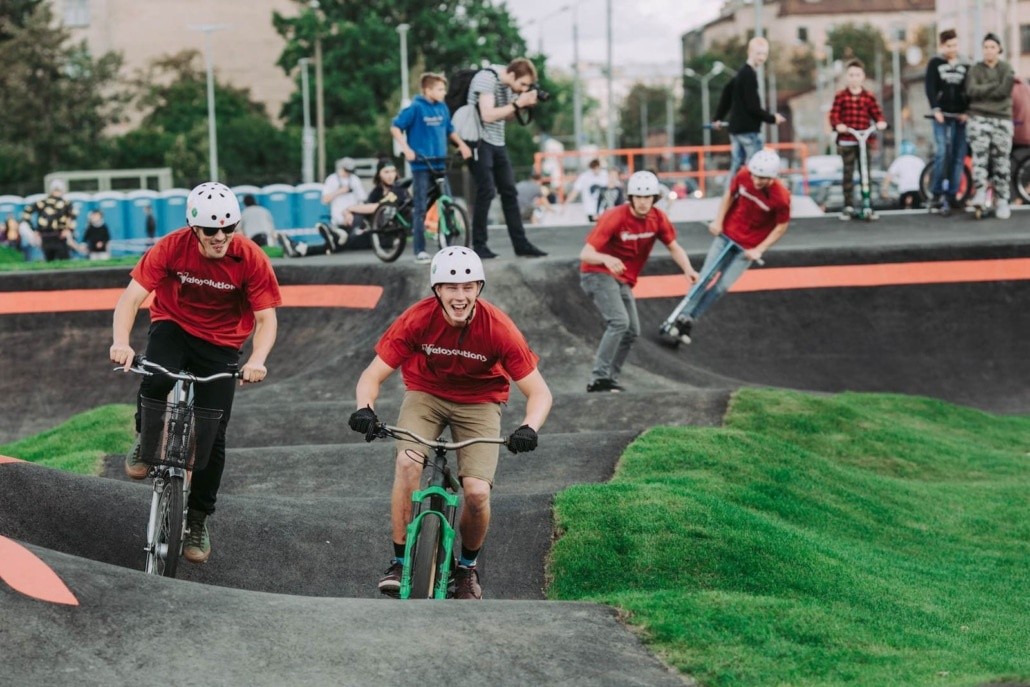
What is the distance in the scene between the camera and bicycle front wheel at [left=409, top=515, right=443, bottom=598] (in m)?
6.98

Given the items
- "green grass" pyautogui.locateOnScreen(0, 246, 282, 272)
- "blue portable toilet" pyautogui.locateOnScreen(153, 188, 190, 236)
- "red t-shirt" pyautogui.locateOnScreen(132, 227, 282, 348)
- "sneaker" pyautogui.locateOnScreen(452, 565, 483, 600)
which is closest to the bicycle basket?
"red t-shirt" pyautogui.locateOnScreen(132, 227, 282, 348)

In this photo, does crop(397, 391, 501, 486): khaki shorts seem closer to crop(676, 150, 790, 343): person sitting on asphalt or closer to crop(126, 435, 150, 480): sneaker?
crop(126, 435, 150, 480): sneaker

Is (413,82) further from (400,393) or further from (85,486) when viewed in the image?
(85,486)

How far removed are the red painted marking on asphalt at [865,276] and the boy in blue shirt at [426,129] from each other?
9.67 ft

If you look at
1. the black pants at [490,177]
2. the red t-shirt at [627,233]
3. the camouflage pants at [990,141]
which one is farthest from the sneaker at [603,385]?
the camouflage pants at [990,141]

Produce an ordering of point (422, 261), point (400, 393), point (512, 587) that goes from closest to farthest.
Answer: point (512, 587)
point (400, 393)
point (422, 261)

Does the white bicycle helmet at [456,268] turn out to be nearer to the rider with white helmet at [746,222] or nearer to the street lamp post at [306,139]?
the rider with white helmet at [746,222]

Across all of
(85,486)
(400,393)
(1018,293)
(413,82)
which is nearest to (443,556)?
(85,486)

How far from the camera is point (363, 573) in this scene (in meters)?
8.70

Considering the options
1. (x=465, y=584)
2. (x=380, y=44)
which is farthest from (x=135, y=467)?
(x=380, y=44)

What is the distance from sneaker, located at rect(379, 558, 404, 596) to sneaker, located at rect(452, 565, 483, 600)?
11.2 inches

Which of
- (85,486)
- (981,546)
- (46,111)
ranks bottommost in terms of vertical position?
(981,546)

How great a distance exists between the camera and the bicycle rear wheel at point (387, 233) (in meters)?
18.1

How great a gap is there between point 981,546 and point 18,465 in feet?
19.7
